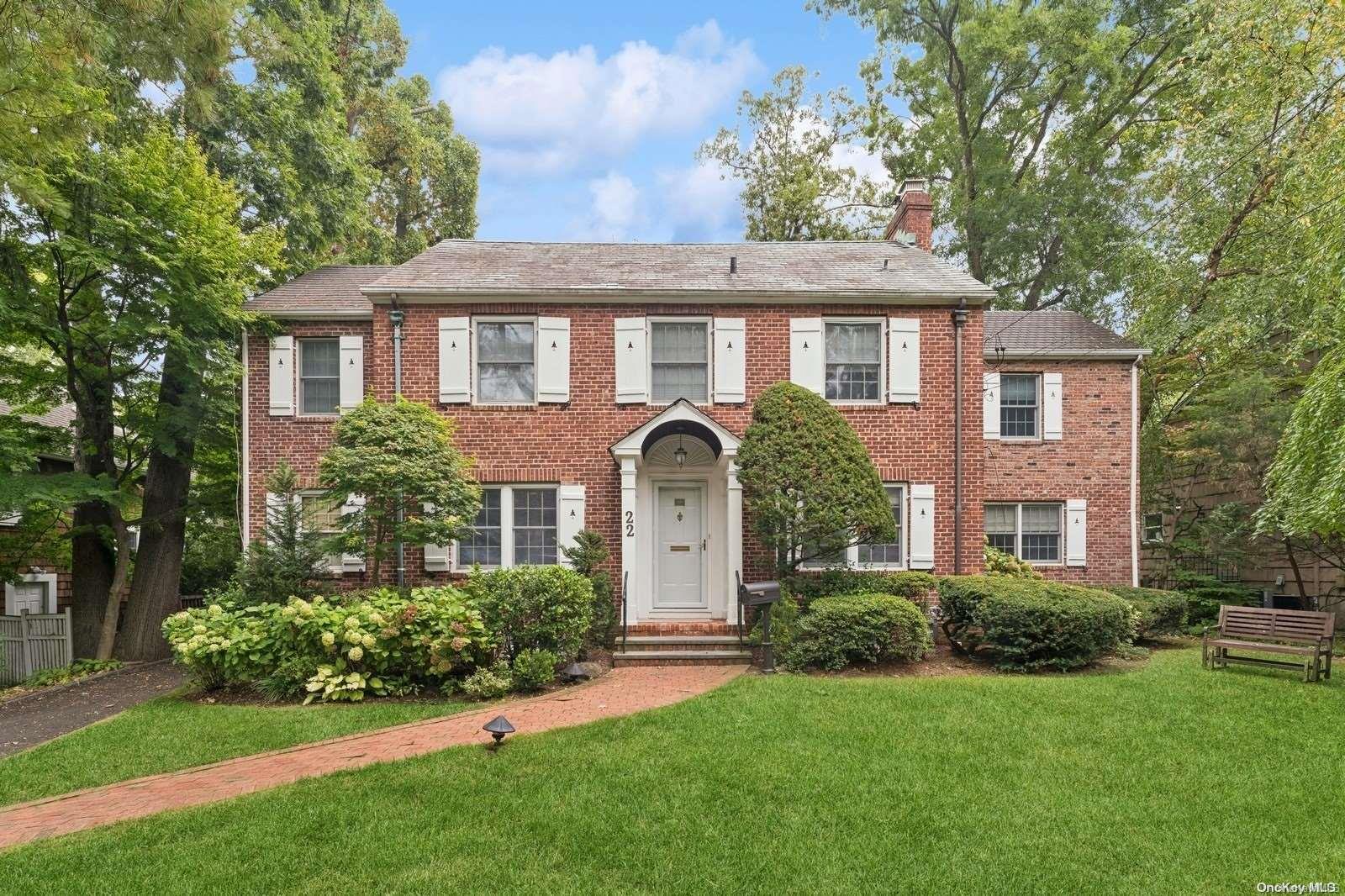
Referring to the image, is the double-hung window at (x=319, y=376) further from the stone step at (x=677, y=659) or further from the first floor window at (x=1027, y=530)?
the first floor window at (x=1027, y=530)

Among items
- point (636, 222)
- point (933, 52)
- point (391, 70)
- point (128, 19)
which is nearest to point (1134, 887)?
point (128, 19)

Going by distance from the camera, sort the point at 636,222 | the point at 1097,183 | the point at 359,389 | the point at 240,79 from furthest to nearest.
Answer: the point at 636,222 < the point at 1097,183 < the point at 240,79 < the point at 359,389

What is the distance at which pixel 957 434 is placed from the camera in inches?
424

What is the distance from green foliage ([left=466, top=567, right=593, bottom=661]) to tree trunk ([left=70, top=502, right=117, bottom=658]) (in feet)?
25.1

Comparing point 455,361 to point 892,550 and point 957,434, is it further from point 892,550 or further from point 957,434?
point 957,434

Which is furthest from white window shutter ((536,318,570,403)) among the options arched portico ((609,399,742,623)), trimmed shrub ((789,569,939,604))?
trimmed shrub ((789,569,939,604))

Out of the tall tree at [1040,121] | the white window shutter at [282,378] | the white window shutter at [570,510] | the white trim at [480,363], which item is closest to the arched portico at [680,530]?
the white window shutter at [570,510]

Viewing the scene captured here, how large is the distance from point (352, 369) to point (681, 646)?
22.9ft

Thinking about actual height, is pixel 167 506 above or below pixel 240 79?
below

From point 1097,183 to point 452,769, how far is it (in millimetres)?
20787

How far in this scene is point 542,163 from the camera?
16.9 metres

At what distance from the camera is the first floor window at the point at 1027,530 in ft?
42.6

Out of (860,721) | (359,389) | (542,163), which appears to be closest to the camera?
(860,721)

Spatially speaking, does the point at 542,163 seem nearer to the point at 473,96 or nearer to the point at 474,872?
the point at 473,96
